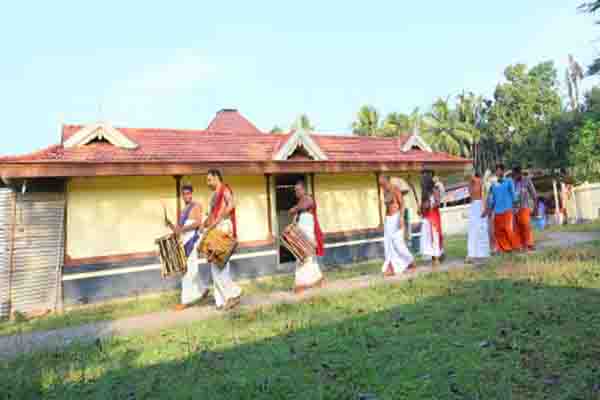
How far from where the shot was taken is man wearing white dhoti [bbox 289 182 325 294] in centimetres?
705

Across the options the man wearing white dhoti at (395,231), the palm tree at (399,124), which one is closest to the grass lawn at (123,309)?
the man wearing white dhoti at (395,231)

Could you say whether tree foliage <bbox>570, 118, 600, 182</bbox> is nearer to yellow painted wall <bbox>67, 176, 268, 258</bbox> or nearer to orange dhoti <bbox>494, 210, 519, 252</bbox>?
orange dhoti <bbox>494, 210, 519, 252</bbox>

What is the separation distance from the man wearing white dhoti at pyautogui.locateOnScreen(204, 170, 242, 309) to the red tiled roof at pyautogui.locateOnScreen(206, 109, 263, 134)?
10918 millimetres

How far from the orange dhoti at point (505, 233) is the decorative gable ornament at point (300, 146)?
170 inches

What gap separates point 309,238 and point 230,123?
447 inches

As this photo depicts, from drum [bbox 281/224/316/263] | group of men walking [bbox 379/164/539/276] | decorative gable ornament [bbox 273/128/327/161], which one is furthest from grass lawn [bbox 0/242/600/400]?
decorative gable ornament [bbox 273/128/327/161]

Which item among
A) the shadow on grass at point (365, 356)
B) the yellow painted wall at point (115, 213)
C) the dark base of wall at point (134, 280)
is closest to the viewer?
the shadow on grass at point (365, 356)

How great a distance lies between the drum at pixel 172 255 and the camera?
21.2ft

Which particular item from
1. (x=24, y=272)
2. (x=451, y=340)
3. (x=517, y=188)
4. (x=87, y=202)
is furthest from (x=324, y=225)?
(x=451, y=340)

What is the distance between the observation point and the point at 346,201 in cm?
1169

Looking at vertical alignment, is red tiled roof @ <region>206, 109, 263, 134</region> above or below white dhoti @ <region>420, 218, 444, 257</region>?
above

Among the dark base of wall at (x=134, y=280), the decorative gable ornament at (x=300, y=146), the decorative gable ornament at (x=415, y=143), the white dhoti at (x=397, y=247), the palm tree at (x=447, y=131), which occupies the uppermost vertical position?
the palm tree at (x=447, y=131)

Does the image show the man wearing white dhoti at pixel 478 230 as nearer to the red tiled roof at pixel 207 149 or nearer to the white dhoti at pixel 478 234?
the white dhoti at pixel 478 234

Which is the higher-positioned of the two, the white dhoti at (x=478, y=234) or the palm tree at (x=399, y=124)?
the palm tree at (x=399, y=124)
